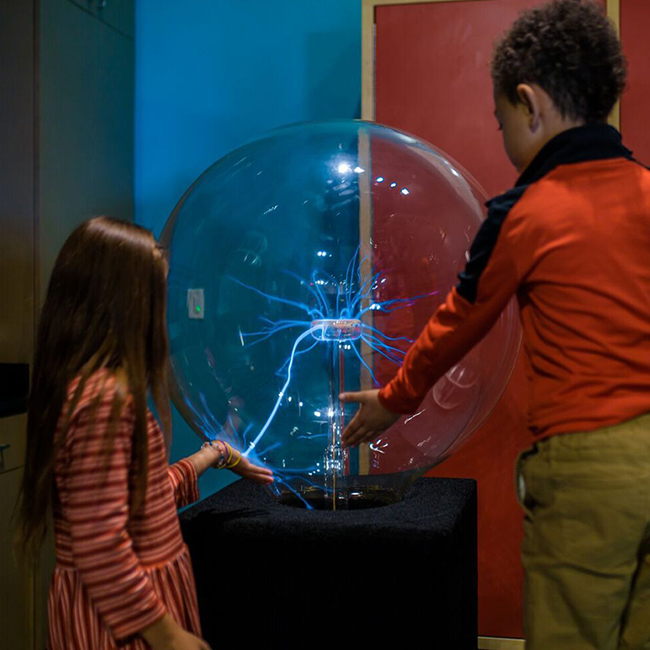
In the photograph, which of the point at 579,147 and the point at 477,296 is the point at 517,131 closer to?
the point at 579,147

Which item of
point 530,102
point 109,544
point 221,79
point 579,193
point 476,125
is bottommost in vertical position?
point 109,544

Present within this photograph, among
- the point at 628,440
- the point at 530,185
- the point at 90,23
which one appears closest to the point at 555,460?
the point at 628,440

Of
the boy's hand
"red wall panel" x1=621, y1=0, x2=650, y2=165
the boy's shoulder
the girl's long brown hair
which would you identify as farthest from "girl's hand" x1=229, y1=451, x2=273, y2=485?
"red wall panel" x1=621, y1=0, x2=650, y2=165

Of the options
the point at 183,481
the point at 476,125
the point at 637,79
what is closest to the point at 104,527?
the point at 183,481

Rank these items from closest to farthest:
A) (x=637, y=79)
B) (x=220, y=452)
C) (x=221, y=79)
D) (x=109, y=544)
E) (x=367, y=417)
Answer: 1. (x=109, y=544)
2. (x=367, y=417)
3. (x=220, y=452)
4. (x=637, y=79)
5. (x=221, y=79)

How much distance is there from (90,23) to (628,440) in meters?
2.04

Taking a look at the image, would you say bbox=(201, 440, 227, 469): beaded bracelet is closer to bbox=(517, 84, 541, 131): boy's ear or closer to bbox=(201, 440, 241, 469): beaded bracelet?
bbox=(201, 440, 241, 469): beaded bracelet

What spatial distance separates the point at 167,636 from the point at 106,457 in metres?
0.23

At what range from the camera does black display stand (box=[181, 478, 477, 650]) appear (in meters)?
1.17

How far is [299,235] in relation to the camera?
125cm

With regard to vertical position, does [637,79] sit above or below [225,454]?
above

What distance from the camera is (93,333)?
3.38ft

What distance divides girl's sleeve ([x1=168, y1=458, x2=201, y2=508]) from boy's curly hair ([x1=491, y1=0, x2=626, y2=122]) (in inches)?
28.9

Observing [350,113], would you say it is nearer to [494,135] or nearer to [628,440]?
[494,135]
